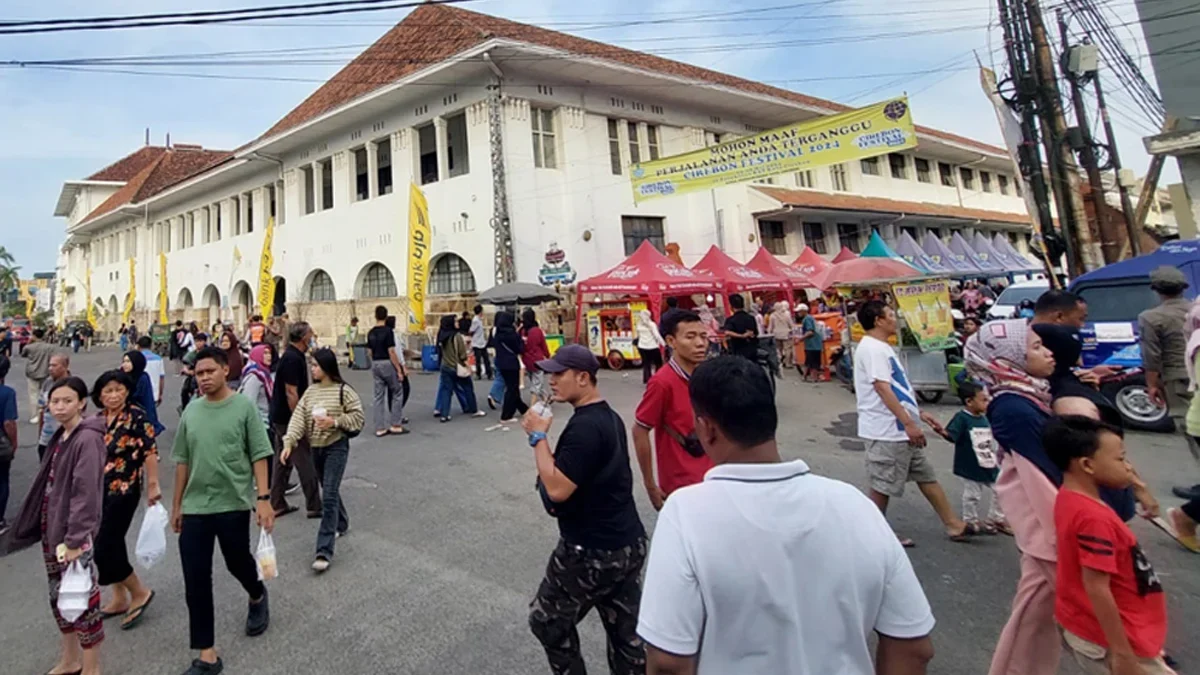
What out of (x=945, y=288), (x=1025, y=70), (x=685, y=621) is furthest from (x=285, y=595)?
(x=1025, y=70)

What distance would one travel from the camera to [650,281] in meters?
13.4

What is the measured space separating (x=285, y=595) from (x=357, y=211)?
17903 mm

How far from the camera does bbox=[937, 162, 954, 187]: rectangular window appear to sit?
2997 cm

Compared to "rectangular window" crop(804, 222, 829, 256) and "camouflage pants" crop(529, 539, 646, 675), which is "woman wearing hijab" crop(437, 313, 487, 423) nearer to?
"camouflage pants" crop(529, 539, 646, 675)

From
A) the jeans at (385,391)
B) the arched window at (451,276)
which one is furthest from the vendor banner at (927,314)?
the arched window at (451,276)

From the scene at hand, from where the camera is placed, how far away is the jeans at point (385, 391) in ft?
26.1

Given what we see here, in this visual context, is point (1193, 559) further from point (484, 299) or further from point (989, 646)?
point (484, 299)

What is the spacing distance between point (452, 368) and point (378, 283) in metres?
11.7

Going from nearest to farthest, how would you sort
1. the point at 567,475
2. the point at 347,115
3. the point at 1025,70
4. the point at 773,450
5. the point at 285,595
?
the point at 773,450, the point at 567,475, the point at 285,595, the point at 1025,70, the point at 347,115

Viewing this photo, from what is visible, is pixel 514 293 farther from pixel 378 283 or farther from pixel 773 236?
pixel 773 236

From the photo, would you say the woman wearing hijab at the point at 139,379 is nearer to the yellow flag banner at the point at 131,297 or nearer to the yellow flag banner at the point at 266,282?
the yellow flag banner at the point at 266,282

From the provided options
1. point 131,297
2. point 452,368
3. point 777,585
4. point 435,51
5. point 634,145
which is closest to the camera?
point 777,585

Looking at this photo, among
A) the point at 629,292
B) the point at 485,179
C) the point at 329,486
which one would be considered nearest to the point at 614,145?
the point at 485,179

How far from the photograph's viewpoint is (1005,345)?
2.76 meters
